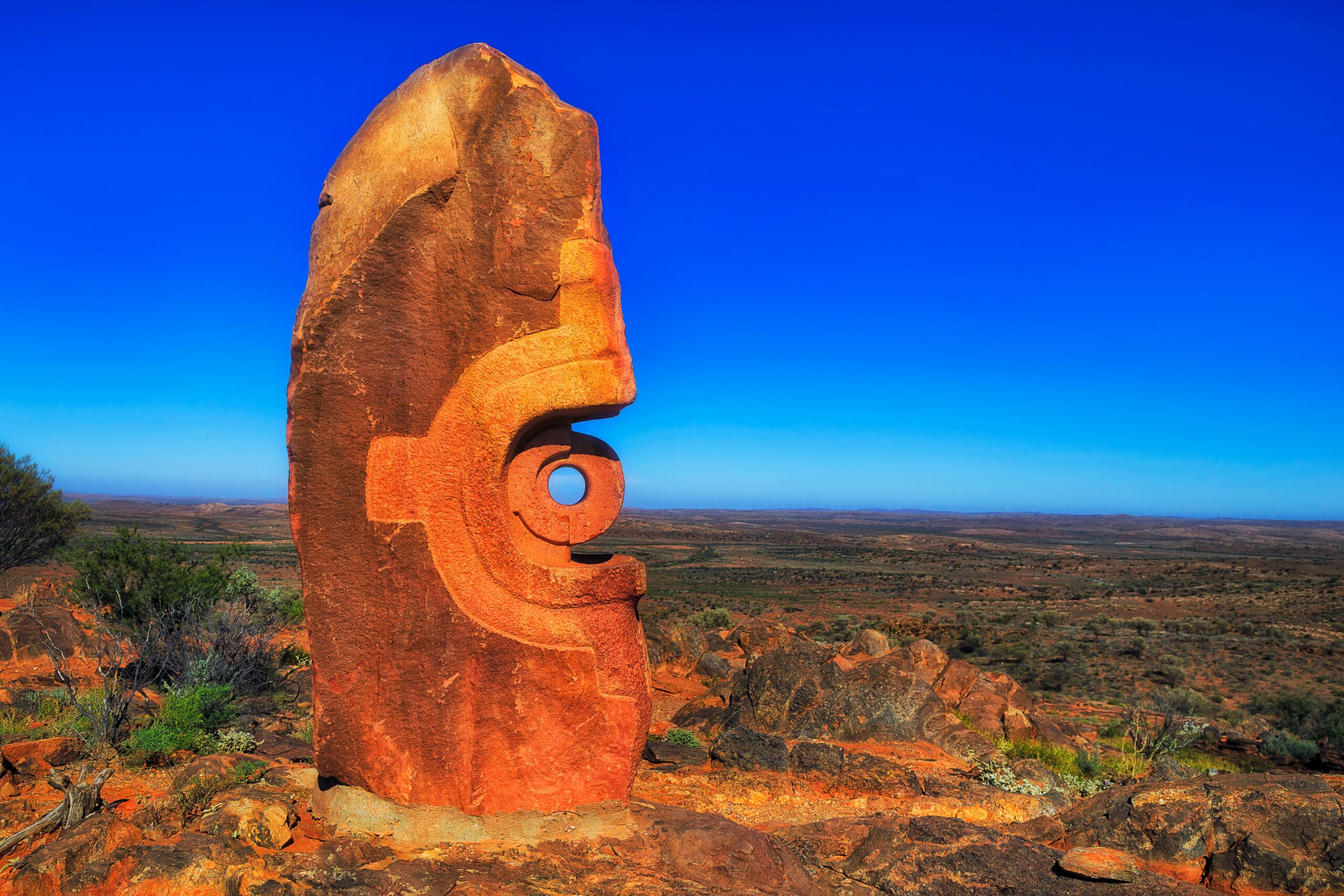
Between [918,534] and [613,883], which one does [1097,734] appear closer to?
[613,883]

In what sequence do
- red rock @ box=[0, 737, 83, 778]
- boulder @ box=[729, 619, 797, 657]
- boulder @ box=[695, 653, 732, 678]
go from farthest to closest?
boulder @ box=[729, 619, 797, 657] < boulder @ box=[695, 653, 732, 678] < red rock @ box=[0, 737, 83, 778]

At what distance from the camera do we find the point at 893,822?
5.81m

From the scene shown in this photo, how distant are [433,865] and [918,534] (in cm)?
11002

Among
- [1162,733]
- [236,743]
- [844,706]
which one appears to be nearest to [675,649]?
[844,706]

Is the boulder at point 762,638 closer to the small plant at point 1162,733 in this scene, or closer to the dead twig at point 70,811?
the small plant at point 1162,733

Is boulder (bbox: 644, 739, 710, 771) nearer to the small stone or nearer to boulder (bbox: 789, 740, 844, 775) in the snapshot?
boulder (bbox: 789, 740, 844, 775)

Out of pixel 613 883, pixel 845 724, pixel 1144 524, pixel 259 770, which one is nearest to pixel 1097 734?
pixel 845 724

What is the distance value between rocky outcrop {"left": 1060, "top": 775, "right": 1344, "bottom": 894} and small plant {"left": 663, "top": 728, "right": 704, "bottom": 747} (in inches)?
158

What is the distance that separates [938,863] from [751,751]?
123 inches

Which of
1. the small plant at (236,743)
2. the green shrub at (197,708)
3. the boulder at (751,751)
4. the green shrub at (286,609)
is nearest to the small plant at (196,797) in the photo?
the small plant at (236,743)

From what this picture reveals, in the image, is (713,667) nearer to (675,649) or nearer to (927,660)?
(675,649)

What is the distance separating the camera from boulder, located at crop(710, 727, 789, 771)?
8055 mm

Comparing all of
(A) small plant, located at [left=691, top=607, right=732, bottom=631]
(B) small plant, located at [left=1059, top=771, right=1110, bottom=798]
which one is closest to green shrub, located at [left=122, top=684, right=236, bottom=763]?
(B) small plant, located at [left=1059, top=771, right=1110, bottom=798]

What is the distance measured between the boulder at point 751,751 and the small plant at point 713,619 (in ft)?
41.4
